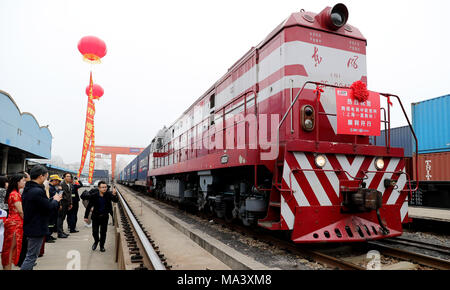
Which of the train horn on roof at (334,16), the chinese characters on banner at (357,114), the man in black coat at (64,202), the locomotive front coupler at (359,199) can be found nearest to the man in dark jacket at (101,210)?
the man in black coat at (64,202)

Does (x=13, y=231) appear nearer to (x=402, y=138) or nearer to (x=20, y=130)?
(x=402, y=138)

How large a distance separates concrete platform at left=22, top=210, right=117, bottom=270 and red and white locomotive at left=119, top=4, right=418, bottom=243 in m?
2.48

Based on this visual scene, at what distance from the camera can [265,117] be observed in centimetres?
579

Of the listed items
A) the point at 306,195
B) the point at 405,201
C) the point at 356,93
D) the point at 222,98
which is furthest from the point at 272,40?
the point at 405,201

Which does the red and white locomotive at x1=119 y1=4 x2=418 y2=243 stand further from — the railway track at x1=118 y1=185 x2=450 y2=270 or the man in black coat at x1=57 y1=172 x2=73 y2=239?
the man in black coat at x1=57 y1=172 x2=73 y2=239

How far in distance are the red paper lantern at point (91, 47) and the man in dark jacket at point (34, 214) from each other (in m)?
8.23

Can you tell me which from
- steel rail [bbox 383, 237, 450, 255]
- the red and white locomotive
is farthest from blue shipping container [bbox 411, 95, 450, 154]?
the red and white locomotive

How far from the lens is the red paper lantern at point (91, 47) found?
10.6m

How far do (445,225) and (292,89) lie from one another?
5.02 metres

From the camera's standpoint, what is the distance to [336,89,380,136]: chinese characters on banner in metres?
4.98

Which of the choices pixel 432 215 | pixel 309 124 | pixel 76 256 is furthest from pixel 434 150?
pixel 76 256

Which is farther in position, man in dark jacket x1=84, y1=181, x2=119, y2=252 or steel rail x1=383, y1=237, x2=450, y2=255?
man in dark jacket x1=84, y1=181, x2=119, y2=252

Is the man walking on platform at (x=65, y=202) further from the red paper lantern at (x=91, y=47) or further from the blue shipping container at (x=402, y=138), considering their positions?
the blue shipping container at (x=402, y=138)

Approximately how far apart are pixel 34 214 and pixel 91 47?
8.54 metres
